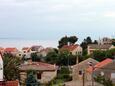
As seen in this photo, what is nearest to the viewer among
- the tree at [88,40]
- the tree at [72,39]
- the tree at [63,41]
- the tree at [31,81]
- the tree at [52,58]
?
the tree at [31,81]

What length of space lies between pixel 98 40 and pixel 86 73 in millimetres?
76884

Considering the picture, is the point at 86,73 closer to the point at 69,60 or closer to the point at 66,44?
the point at 69,60

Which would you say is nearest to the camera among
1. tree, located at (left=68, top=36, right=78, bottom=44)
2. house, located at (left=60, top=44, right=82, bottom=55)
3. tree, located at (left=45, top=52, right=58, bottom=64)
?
tree, located at (left=45, top=52, right=58, bottom=64)

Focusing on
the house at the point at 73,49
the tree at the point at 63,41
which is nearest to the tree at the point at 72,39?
the tree at the point at 63,41

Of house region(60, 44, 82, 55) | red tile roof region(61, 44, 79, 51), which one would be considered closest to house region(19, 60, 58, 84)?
house region(60, 44, 82, 55)

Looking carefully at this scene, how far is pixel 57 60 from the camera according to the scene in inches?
2847

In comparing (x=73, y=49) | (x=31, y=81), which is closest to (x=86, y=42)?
(x=73, y=49)

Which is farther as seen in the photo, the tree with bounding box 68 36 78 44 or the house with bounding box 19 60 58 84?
the tree with bounding box 68 36 78 44

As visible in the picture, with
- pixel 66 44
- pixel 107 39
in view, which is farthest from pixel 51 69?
pixel 107 39

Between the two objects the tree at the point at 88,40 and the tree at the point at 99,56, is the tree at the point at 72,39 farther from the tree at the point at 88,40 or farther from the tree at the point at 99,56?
the tree at the point at 99,56

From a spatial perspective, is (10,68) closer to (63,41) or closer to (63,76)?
(63,76)

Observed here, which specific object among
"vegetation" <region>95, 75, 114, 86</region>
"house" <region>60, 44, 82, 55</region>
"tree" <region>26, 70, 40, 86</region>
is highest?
"house" <region>60, 44, 82, 55</region>

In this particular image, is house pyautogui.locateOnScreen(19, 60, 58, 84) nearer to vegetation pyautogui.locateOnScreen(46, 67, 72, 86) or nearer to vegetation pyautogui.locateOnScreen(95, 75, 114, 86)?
vegetation pyautogui.locateOnScreen(46, 67, 72, 86)

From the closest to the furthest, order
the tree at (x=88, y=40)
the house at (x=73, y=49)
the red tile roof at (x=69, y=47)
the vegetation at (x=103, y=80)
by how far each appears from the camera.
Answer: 1. the vegetation at (x=103, y=80)
2. the house at (x=73, y=49)
3. the red tile roof at (x=69, y=47)
4. the tree at (x=88, y=40)
